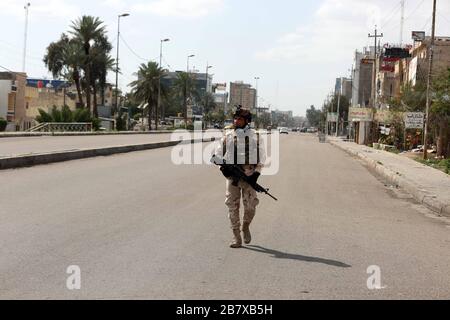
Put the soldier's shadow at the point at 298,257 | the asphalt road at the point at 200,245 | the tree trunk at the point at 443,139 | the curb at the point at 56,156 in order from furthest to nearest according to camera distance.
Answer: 1. the tree trunk at the point at 443,139
2. the curb at the point at 56,156
3. the soldier's shadow at the point at 298,257
4. the asphalt road at the point at 200,245

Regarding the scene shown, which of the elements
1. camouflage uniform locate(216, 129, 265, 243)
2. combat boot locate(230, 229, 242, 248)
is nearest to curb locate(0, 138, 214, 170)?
camouflage uniform locate(216, 129, 265, 243)

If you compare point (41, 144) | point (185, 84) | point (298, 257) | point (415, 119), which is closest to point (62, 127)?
point (41, 144)

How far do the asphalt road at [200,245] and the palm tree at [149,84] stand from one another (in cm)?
7303

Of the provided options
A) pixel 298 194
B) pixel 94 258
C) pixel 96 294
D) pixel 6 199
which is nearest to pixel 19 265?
pixel 94 258

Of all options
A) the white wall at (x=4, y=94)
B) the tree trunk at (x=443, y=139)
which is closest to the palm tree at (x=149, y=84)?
the white wall at (x=4, y=94)

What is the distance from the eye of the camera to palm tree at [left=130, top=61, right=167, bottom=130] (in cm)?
8769

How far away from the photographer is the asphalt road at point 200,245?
618 centimetres

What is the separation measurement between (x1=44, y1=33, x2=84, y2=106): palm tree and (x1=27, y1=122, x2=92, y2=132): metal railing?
14.0 metres

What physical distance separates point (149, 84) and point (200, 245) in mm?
81290

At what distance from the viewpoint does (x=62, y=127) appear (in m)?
55.5

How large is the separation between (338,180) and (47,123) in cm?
3753

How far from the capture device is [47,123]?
175 feet

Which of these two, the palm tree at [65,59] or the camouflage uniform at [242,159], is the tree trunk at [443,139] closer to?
the camouflage uniform at [242,159]

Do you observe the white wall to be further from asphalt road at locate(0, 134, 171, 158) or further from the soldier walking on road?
the soldier walking on road
